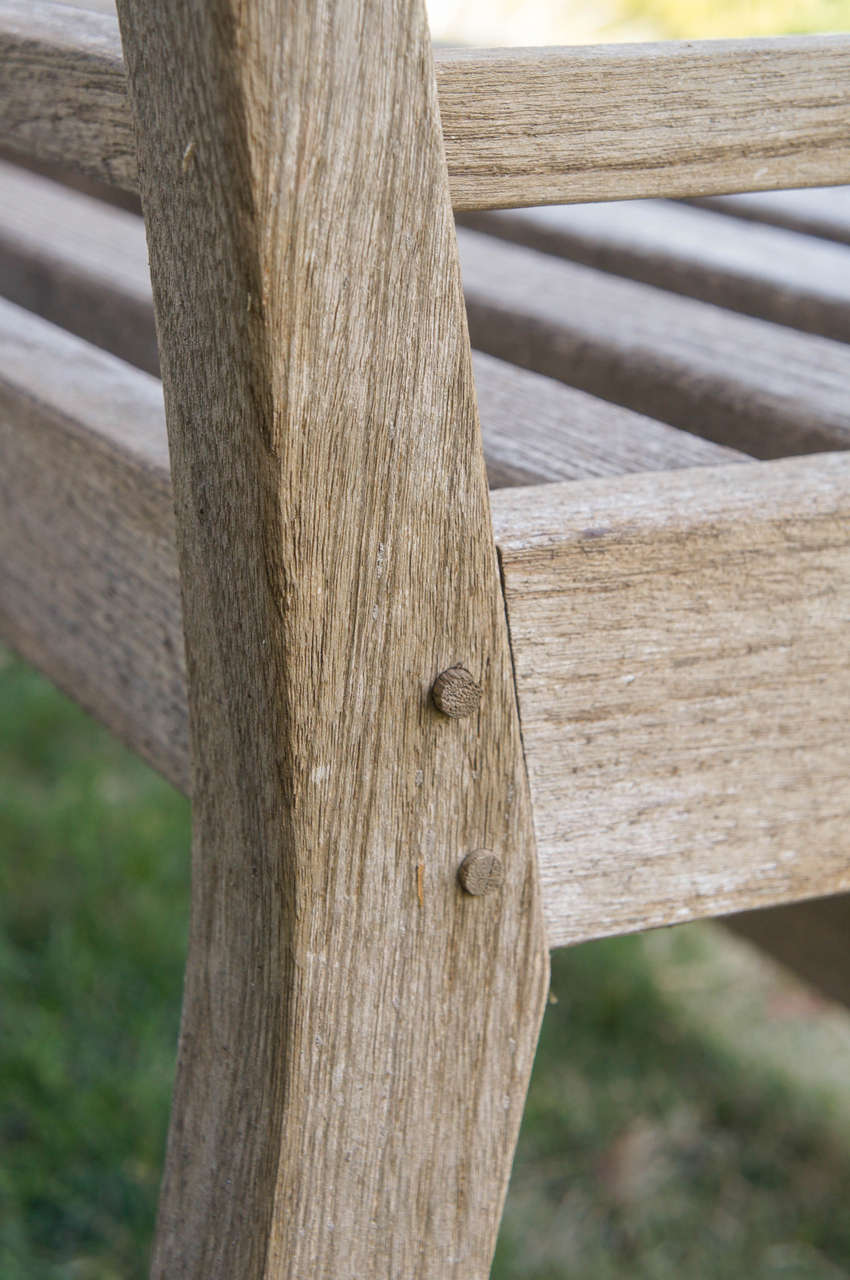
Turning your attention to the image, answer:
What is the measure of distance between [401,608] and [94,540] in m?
0.28

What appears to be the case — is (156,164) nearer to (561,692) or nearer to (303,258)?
(303,258)

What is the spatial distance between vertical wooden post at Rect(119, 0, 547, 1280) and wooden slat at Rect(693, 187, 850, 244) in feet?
2.49

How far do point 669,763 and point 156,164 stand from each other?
294mm

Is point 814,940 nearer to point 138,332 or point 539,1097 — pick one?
point 138,332

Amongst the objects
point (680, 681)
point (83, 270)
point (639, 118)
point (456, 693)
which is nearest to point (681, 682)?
point (680, 681)

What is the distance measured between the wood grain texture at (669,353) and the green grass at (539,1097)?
1.08 metres

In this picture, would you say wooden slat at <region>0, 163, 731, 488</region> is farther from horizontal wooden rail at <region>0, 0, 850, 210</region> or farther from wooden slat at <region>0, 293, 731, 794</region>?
horizontal wooden rail at <region>0, 0, 850, 210</region>

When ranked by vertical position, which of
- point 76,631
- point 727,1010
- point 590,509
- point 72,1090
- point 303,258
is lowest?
point 727,1010

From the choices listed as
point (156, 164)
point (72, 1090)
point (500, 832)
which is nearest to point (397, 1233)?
point (500, 832)

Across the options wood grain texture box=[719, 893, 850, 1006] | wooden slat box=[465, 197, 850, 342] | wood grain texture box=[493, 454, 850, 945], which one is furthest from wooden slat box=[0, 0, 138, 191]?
wood grain texture box=[719, 893, 850, 1006]

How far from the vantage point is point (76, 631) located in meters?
0.72

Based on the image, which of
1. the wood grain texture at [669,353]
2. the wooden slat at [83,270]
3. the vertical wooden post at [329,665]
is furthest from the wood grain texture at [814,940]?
the wooden slat at [83,270]

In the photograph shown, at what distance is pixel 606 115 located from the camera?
46 cm

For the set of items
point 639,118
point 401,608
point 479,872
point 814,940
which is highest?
point 639,118
